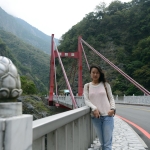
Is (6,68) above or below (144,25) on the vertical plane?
below

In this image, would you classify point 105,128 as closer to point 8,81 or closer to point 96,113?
point 96,113

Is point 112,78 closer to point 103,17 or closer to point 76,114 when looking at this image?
point 103,17

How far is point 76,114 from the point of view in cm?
285

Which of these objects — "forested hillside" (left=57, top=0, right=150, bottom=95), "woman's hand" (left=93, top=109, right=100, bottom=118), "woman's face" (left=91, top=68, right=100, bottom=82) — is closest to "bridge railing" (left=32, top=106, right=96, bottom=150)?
"woman's hand" (left=93, top=109, right=100, bottom=118)

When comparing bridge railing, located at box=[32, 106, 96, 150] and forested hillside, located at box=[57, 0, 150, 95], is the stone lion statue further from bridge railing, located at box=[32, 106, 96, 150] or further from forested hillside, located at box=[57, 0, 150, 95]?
forested hillside, located at box=[57, 0, 150, 95]

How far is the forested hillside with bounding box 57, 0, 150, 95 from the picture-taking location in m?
31.7

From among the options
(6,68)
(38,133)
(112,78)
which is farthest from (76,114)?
(112,78)

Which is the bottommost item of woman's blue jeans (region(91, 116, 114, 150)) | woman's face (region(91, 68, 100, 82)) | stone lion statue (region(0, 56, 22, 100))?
woman's blue jeans (region(91, 116, 114, 150))

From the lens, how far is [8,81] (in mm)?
1386

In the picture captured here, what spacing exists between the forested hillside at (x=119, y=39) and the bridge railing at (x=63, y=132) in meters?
25.6

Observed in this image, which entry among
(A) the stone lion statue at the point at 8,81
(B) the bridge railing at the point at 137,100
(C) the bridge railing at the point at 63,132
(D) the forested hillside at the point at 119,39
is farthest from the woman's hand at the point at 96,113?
(D) the forested hillside at the point at 119,39

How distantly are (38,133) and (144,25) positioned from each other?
3832 centimetres

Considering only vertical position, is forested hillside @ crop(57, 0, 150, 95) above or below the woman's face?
above

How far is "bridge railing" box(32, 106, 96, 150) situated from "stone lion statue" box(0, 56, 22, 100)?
262mm
